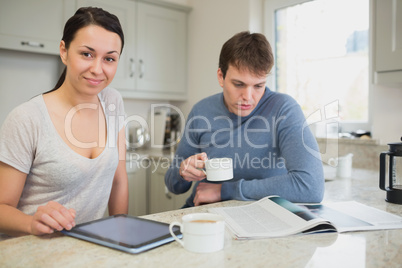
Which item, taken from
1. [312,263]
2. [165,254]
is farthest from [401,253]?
[165,254]

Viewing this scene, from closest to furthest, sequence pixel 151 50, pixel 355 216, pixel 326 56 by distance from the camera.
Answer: pixel 355 216 → pixel 326 56 → pixel 151 50

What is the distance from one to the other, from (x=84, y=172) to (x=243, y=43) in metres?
0.79

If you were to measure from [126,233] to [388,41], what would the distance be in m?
1.71

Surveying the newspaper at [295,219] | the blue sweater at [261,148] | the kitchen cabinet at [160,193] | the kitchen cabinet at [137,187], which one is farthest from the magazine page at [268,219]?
the kitchen cabinet at [137,187]

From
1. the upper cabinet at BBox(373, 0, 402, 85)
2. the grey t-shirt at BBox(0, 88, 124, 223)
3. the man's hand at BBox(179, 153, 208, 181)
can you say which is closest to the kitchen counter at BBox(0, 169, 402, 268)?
the grey t-shirt at BBox(0, 88, 124, 223)

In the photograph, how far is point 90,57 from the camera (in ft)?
3.88

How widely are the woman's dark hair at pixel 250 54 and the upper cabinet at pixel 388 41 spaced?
2.79ft

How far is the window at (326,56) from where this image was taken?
2.55 m

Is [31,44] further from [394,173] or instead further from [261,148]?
[394,173]

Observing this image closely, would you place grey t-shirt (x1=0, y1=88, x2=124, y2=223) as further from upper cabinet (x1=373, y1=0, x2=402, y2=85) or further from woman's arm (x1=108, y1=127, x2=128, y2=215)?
upper cabinet (x1=373, y1=0, x2=402, y2=85)

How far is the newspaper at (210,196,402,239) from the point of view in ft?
3.06

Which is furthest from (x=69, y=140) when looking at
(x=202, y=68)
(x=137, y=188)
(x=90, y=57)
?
(x=202, y=68)

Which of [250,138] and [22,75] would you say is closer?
[250,138]

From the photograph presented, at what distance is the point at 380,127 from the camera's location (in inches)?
89.0
